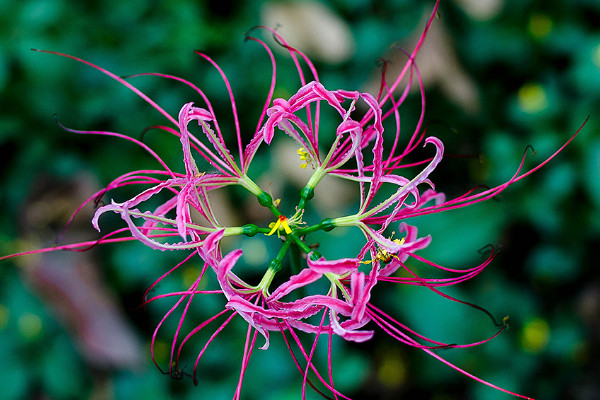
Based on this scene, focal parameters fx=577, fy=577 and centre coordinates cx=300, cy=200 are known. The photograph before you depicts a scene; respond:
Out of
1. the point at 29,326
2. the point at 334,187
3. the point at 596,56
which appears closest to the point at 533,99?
the point at 596,56

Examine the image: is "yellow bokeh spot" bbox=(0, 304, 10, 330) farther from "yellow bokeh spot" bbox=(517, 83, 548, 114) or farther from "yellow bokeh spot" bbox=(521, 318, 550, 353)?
"yellow bokeh spot" bbox=(517, 83, 548, 114)

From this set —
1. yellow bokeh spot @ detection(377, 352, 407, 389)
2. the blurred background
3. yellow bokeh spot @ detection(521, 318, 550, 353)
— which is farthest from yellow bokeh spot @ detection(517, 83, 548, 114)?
yellow bokeh spot @ detection(377, 352, 407, 389)

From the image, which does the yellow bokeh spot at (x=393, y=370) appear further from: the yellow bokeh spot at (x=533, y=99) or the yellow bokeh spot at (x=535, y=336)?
the yellow bokeh spot at (x=533, y=99)

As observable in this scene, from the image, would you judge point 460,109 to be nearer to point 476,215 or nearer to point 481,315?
point 476,215

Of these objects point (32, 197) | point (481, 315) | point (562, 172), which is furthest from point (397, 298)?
point (32, 197)

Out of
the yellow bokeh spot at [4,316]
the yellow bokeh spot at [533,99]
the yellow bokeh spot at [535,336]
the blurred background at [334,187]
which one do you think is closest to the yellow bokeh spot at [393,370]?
the blurred background at [334,187]

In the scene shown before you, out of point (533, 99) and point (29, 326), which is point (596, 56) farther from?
point (29, 326)
